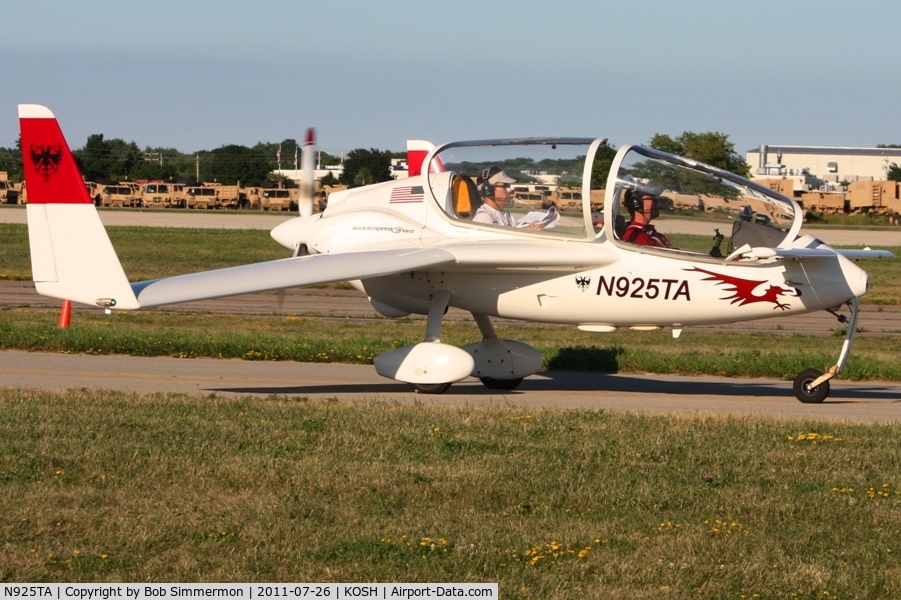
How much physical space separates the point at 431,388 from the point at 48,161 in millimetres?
4553

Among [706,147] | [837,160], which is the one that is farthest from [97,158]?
[837,160]

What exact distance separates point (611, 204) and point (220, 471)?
5.46 metres

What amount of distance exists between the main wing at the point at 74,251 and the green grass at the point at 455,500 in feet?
5.18

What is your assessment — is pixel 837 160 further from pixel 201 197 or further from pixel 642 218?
pixel 642 218

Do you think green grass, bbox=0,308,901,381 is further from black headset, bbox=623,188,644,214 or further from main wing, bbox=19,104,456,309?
main wing, bbox=19,104,456,309

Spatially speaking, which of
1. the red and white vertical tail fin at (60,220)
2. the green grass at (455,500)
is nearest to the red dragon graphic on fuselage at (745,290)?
the green grass at (455,500)

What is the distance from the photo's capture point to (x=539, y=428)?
9227 mm

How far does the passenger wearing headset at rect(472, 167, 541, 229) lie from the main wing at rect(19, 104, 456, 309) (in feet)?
3.08

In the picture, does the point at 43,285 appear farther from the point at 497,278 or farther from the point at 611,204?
the point at 611,204

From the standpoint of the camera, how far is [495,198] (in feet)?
39.6

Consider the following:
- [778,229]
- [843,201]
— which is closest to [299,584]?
[778,229]

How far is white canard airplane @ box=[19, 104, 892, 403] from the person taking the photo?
36.1 feet

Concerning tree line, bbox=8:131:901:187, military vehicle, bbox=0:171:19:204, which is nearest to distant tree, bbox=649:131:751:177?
tree line, bbox=8:131:901:187

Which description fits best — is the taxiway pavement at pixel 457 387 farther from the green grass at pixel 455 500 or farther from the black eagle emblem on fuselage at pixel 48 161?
the black eagle emblem on fuselage at pixel 48 161
